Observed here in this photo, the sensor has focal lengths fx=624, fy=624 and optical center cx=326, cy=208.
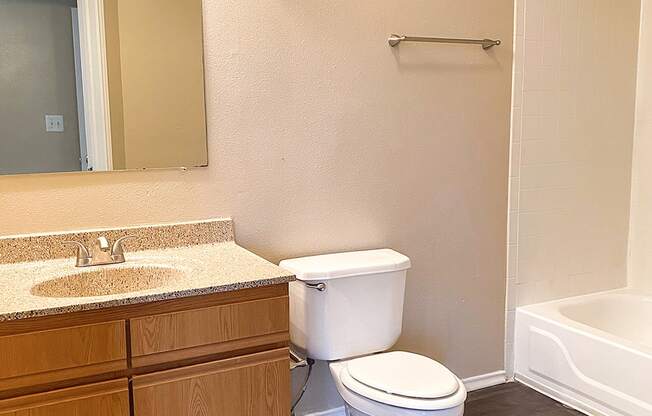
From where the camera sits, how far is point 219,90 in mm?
2158

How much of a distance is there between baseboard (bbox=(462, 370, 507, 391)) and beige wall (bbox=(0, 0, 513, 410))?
0.04 m

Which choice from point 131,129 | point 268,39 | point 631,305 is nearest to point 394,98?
point 268,39

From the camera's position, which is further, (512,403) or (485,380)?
(485,380)

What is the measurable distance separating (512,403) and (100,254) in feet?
6.06

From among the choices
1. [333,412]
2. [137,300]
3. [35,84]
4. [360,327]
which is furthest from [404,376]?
[35,84]

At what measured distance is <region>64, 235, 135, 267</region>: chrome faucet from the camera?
1.91 m

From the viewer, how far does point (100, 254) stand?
1.92 m

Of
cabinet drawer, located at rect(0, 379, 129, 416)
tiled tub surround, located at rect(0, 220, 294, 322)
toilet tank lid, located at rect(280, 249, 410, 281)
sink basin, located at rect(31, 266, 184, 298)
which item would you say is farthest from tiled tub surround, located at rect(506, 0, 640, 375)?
cabinet drawer, located at rect(0, 379, 129, 416)

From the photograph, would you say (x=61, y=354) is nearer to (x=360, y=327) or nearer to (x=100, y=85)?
(x=100, y=85)

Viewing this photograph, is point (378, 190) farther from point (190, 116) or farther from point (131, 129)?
point (131, 129)

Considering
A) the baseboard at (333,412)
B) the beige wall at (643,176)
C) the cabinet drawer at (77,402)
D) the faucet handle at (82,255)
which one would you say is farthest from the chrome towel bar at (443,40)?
the cabinet drawer at (77,402)

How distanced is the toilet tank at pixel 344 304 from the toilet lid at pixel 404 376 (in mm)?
92

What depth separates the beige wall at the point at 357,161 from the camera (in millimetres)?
2133

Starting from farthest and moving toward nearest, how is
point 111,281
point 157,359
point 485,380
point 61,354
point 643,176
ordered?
1. point 643,176
2. point 485,380
3. point 111,281
4. point 157,359
5. point 61,354
